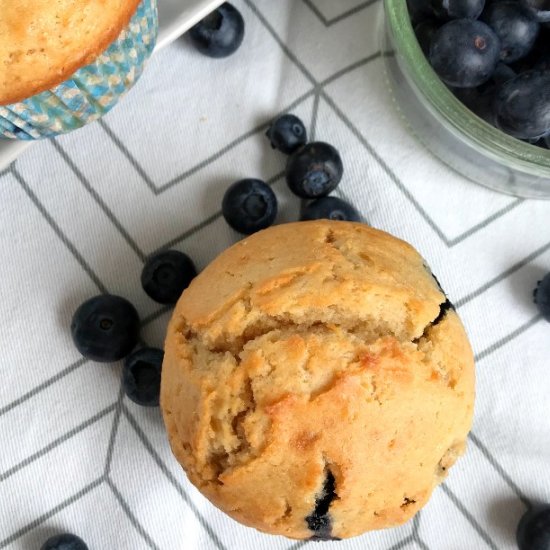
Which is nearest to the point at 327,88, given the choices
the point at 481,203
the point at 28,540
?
the point at 481,203

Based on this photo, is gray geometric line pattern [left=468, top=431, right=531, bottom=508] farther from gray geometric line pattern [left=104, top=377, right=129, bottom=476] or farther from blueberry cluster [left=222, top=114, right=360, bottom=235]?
gray geometric line pattern [left=104, top=377, right=129, bottom=476]

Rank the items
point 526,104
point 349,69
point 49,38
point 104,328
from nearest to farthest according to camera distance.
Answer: point 49,38 < point 526,104 < point 104,328 < point 349,69

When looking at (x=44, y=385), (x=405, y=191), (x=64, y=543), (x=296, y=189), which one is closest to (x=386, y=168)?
(x=405, y=191)

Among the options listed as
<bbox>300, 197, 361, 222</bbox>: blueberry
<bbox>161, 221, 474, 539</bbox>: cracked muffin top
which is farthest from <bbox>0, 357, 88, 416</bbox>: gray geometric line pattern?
<bbox>300, 197, 361, 222</bbox>: blueberry

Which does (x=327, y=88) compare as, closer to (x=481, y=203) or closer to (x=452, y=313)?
(x=481, y=203)

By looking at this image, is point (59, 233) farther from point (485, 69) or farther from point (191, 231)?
point (485, 69)

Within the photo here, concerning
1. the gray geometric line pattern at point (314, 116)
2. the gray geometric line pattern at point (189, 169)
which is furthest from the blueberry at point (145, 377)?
the gray geometric line pattern at point (314, 116)
